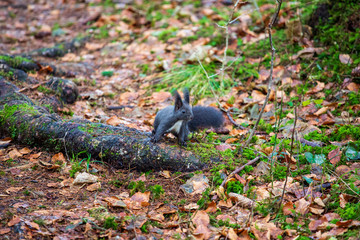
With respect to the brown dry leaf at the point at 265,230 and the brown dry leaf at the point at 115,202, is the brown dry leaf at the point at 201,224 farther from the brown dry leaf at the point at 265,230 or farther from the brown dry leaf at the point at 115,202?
the brown dry leaf at the point at 115,202

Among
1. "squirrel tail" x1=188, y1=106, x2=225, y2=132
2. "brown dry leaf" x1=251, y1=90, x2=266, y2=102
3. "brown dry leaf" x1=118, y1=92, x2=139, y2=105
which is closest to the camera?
"squirrel tail" x1=188, y1=106, x2=225, y2=132

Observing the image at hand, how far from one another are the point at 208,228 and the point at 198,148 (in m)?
0.99

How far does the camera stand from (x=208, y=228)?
245 cm

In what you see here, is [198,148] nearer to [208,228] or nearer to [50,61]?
[208,228]

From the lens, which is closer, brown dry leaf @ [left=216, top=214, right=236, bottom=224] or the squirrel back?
brown dry leaf @ [left=216, top=214, right=236, bottom=224]

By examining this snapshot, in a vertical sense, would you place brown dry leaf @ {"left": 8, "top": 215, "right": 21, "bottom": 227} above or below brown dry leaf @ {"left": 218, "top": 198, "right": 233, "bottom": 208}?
above

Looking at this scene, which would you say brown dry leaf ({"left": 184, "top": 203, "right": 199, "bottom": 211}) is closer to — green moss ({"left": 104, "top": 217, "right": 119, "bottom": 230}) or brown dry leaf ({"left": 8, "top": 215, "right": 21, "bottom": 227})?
green moss ({"left": 104, "top": 217, "right": 119, "bottom": 230})

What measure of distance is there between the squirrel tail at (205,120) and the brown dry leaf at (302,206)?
1.52 m

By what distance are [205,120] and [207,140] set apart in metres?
0.38

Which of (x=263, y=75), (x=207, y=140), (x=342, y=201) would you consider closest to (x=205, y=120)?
(x=207, y=140)

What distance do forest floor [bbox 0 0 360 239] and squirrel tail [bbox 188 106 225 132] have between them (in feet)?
0.42

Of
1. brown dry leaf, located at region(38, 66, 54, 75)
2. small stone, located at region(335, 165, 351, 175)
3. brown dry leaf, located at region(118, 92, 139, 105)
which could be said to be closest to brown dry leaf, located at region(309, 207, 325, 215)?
small stone, located at region(335, 165, 351, 175)

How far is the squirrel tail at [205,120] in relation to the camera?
389cm

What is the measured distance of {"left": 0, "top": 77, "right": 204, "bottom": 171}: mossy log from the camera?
3164 mm
